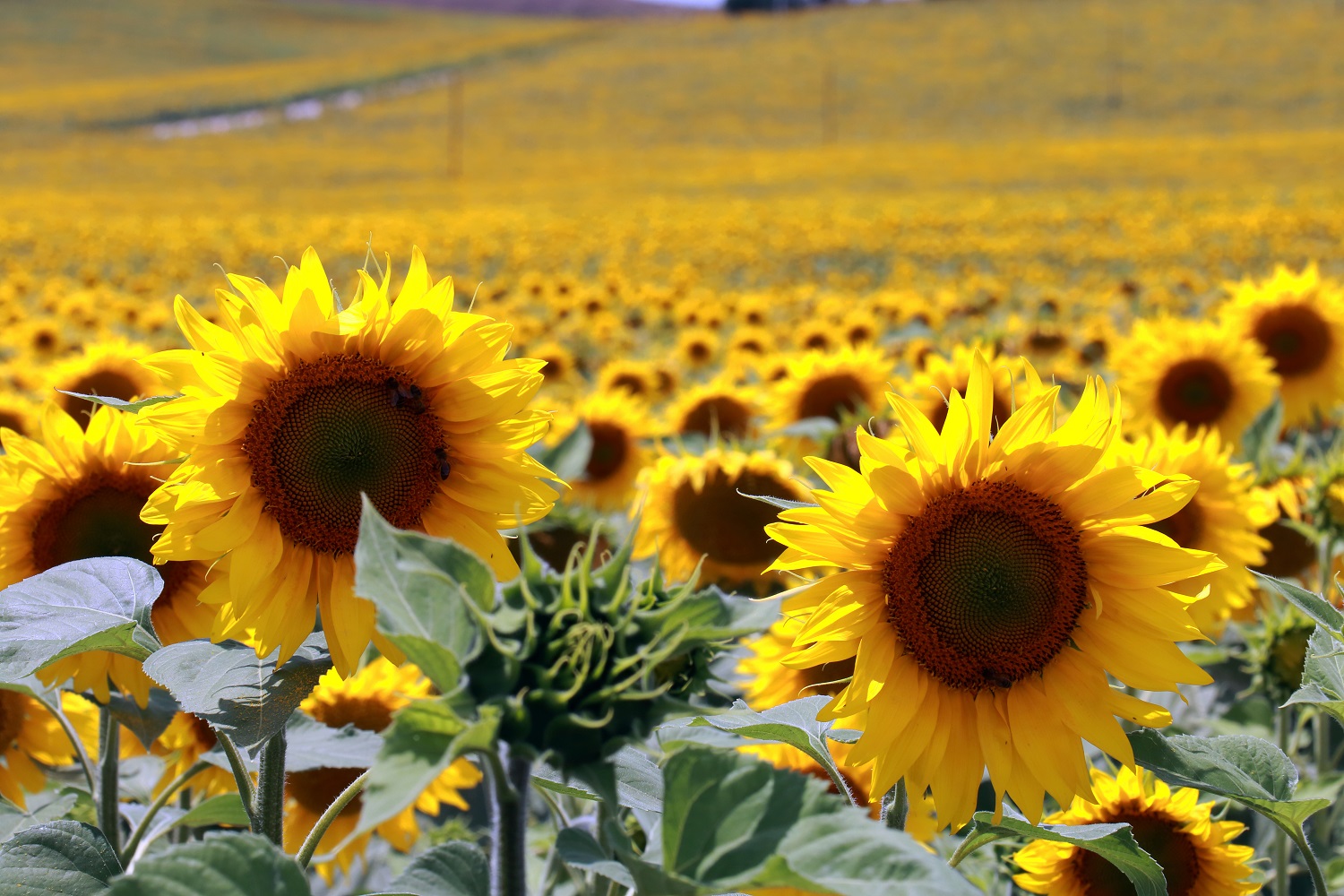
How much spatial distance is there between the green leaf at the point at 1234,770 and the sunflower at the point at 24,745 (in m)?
1.75

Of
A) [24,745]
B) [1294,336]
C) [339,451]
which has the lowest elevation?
[24,745]

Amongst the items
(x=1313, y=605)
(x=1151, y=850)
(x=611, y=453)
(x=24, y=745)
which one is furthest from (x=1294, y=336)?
(x=24, y=745)

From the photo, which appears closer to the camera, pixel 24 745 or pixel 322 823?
pixel 322 823

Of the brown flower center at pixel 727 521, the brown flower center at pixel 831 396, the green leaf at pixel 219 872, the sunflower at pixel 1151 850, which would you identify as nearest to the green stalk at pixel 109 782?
the green leaf at pixel 219 872

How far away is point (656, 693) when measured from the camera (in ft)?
2.90

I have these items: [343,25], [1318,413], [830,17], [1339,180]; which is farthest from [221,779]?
[343,25]

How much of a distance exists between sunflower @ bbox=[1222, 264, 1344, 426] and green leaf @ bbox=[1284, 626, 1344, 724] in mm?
2778

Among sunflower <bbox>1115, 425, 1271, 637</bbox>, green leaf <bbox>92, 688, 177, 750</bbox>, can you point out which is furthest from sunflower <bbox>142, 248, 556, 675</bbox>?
sunflower <bbox>1115, 425, 1271, 637</bbox>

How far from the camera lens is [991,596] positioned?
1.37 m

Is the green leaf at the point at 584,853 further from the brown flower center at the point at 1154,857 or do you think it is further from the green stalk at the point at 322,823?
the brown flower center at the point at 1154,857

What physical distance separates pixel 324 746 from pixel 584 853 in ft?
2.31

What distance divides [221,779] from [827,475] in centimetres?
157

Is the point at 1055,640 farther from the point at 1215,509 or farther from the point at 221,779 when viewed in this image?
the point at 221,779

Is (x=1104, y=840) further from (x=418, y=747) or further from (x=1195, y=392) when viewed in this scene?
(x=1195, y=392)
